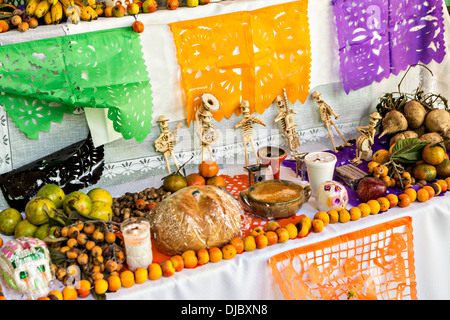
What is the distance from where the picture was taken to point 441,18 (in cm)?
224

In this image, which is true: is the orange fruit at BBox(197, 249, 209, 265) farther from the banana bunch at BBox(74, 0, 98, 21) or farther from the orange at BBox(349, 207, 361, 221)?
the banana bunch at BBox(74, 0, 98, 21)

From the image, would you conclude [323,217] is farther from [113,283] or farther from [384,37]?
[384,37]

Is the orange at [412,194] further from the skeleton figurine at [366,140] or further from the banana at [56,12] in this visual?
the banana at [56,12]

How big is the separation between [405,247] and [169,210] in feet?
2.62

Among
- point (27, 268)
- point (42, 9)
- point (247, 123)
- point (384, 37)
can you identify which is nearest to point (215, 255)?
point (27, 268)

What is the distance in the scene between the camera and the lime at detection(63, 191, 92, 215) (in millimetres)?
1463

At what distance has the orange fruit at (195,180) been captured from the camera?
5.78ft

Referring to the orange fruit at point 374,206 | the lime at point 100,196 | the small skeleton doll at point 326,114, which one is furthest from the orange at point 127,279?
the small skeleton doll at point 326,114

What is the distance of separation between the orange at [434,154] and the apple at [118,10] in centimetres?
126

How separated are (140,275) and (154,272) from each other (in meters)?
0.04

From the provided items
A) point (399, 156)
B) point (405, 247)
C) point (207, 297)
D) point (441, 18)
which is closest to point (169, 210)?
point (207, 297)

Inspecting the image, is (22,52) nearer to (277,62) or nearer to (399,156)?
(277,62)

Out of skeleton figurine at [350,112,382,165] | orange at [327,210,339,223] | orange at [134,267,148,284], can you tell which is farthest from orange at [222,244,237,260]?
skeleton figurine at [350,112,382,165]

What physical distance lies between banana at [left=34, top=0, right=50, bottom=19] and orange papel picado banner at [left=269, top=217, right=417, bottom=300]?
116 centimetres
